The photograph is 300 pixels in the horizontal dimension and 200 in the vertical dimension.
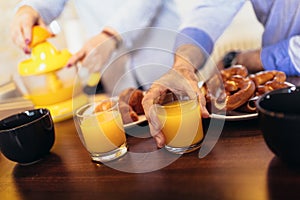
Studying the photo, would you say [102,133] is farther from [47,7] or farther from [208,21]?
[47,7]

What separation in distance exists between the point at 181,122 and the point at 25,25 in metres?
0.62

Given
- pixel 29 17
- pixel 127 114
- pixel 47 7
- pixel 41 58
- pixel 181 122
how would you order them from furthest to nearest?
pixel 47 7
pixel 29 17
pixel 41 58
pixel 127 114
pixel 181 122

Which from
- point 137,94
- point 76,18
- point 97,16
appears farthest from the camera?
point 76,18

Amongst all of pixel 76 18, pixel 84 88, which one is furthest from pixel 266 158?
pixel 76 18

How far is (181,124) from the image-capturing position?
547 mm

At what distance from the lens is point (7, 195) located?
0.53m

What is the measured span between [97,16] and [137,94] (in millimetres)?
728

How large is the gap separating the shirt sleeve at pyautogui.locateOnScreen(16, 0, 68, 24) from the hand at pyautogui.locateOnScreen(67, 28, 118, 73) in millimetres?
218

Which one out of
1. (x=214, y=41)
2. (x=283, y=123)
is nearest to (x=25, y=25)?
(x=214, y=41)

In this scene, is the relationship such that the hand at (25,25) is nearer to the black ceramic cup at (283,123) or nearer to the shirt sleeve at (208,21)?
the shirt sleeve at (208,21)

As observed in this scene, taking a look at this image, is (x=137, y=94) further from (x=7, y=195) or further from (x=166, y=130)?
(x=7, y=195)

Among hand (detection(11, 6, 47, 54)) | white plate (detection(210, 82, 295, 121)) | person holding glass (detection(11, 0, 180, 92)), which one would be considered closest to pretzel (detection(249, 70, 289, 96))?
white plate (detection(210, 82, 295, 121))

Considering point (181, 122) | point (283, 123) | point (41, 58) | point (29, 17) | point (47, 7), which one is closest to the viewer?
point (283, 123)

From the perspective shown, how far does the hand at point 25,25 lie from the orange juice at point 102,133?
41cm
